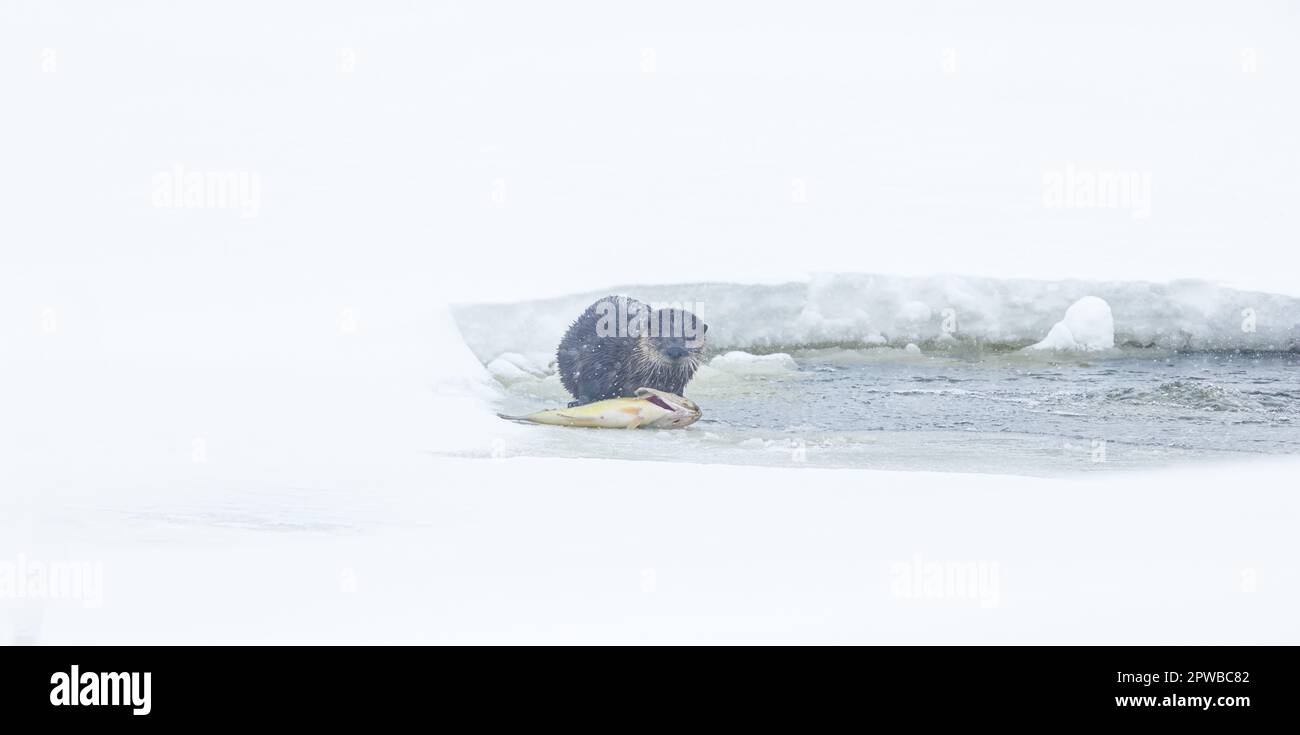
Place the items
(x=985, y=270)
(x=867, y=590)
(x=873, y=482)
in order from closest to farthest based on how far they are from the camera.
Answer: (x=867, y=590)
(x=873, y=482)
(x=985, y=270)

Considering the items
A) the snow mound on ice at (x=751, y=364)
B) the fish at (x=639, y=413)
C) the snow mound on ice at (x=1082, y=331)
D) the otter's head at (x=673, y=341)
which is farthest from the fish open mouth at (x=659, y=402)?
the snow mound on ice at (x=1082, y=331)

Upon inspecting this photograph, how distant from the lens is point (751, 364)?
484 cm

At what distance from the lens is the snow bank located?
4.84 m

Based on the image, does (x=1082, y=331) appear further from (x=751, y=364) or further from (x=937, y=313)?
(x=751, y=364)

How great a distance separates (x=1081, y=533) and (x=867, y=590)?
0.81 metres

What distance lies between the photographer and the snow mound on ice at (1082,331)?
4.81 meters

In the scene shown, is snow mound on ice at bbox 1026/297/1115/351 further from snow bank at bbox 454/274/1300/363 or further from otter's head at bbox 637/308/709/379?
otter's head at bbox 637/308/709/379

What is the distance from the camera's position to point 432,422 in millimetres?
4805

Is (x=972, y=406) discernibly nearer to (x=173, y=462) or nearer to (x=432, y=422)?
(x=432, y=422)

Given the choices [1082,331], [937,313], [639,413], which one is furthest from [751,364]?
[1082,331]

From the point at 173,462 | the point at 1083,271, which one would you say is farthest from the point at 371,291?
the point at 1083,271

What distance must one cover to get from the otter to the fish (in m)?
0.03

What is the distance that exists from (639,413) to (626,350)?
245mm

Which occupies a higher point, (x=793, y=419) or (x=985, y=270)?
(x=985, y=270)
